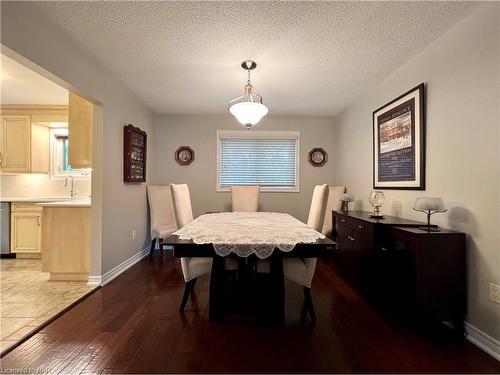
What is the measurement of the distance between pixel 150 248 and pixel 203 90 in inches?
102

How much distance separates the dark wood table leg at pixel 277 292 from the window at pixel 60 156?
12.5 feet

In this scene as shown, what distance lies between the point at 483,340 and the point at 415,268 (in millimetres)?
597

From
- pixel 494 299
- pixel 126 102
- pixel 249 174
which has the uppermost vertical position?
pixel 126 102

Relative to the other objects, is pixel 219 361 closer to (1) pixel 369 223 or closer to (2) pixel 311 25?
(1) pixel 369 223

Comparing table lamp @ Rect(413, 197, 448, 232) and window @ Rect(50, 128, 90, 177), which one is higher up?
window @ Rect(50, 128, 90, 177)

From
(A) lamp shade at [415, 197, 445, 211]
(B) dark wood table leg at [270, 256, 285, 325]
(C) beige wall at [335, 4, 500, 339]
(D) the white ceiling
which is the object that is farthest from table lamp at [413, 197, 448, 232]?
(D) the white ceiling

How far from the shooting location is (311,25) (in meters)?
2.02

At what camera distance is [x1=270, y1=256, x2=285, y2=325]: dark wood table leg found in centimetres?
200

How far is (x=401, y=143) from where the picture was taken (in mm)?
2672

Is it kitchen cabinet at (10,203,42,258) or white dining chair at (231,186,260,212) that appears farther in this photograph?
white dining chair at (231,186,260,212)

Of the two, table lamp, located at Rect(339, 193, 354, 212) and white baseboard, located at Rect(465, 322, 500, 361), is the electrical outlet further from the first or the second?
table lamp, located at Rect(339, 193, 354, 212)

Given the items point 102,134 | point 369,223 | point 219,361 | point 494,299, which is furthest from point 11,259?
point 494,299

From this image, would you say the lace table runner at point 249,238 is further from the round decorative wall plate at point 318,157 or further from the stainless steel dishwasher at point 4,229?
the stainless steel dishwasher at point 4,229

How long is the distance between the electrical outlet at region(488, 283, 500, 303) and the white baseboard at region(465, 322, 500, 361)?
26cm
